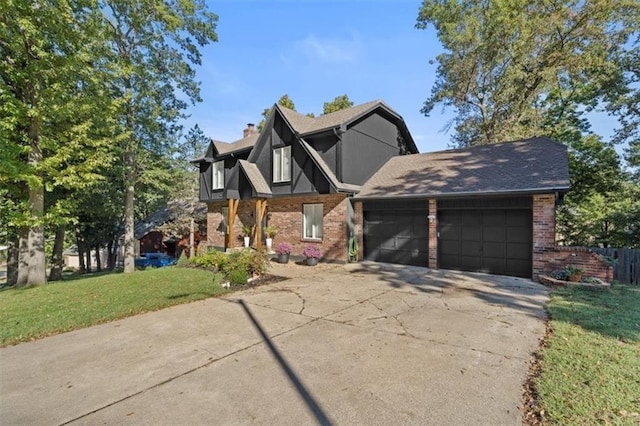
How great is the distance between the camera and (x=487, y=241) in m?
10.4

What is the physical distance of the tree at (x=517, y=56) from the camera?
15781 mm

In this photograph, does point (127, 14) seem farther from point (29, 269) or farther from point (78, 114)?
point (29, 269)

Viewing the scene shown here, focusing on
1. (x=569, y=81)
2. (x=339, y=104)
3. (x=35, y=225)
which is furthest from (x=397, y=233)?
(x=339, y=104)

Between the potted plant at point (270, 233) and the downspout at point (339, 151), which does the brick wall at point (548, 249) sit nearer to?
the downspout at point (339, 151)

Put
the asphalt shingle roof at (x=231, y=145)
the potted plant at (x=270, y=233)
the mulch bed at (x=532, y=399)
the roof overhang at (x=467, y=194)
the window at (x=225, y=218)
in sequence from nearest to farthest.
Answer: the mulch bed at (x=532, y=399) < the roof overhang at (x=467, y=194) < the potted plant at (x=270, y=233) < the asphalt shingle roof at (x=231, y=145) < the window at (x=225, y=218)

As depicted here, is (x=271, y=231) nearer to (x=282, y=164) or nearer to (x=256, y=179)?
(x=256, y=179)

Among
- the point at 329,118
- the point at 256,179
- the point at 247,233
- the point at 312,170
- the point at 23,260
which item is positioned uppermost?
the point at 329,118

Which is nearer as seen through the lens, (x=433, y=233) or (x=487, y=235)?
(x=487, y=235)

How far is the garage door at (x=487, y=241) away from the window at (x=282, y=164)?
7.34m

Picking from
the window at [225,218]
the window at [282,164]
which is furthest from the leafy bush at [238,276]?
the window at [225,218]

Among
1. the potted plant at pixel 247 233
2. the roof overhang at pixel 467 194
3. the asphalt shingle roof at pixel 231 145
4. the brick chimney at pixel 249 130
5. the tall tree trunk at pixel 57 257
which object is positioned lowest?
the tall tree trunk at pixel 57 257

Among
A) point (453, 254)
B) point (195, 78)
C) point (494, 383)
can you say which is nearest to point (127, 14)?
point (195, 78)

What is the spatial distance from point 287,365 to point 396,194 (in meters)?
8.99

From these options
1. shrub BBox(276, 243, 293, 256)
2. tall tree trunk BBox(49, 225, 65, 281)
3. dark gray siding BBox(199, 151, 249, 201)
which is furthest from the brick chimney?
tall tree trunk BBox(49, 225, 65, 281)
